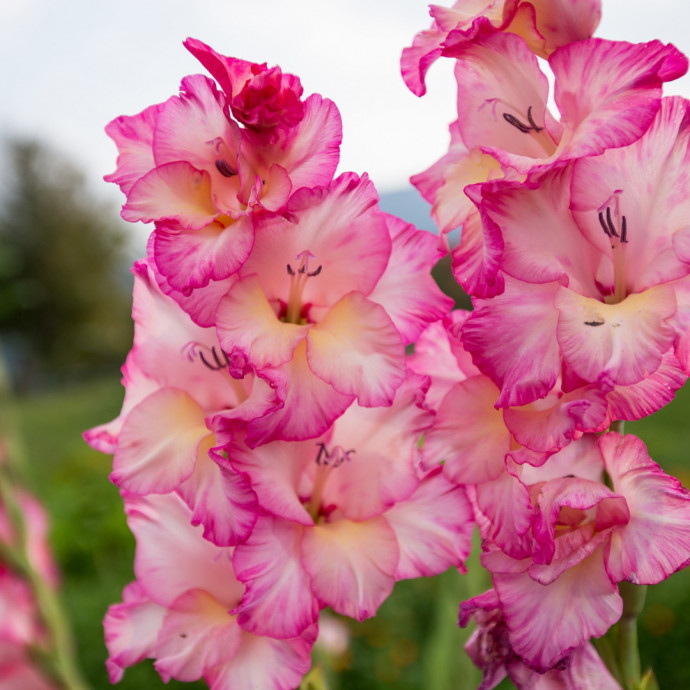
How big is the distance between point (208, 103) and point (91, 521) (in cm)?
202

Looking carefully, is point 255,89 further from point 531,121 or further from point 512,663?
point 512,663

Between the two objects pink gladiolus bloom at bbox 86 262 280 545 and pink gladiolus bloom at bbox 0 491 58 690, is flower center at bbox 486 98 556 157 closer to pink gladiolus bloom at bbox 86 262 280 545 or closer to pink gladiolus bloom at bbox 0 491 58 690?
pink gladiolus bloom at bbox 86 262 280 545

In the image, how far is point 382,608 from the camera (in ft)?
6.07

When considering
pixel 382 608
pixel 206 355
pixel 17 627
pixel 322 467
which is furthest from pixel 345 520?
pixel 382 608

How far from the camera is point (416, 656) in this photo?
1.67 metres

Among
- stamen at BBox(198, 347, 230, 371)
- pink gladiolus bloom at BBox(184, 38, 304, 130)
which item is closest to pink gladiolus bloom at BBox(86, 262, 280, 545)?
stamen at BBox(198, 347, 230, 371)

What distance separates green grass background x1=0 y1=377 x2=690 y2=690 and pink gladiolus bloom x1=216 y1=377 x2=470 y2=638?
4.6 inches

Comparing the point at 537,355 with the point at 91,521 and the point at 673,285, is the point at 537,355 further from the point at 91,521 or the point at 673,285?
the point at 91,521

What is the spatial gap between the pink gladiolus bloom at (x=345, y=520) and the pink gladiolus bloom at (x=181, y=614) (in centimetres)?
4

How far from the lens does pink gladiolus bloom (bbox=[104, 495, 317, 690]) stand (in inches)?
19.1

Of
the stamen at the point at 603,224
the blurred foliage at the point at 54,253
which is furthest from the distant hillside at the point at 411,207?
the blurred foliage at the point at 54,253

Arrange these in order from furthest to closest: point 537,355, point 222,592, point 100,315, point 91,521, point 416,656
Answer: point 100,315 → point 91,521 → point 416,656 → point 222,592 → point 537,355

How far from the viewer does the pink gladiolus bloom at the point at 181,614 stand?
49cm

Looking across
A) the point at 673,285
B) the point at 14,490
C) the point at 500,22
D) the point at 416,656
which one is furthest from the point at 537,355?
the point at 416,656
